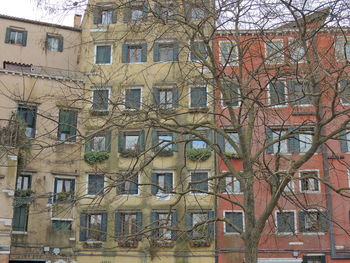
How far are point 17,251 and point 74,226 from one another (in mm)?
3012

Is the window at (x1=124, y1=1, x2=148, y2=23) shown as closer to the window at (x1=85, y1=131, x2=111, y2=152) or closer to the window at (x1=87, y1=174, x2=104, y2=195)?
the window at (x1=85, y1=131, x2=111, y2=152)

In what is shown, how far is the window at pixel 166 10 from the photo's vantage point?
9913mm

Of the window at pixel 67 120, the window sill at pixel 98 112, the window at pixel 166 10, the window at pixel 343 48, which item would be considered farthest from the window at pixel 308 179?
the window at pixel 67 120

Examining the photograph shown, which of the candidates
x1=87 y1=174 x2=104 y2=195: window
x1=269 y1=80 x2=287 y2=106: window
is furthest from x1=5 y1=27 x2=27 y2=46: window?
x1=269 y1=80 x2=287 y2=106: window

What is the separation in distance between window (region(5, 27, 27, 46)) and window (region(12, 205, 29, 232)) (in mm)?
9990

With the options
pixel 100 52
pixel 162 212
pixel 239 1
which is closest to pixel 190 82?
pixel 239 1

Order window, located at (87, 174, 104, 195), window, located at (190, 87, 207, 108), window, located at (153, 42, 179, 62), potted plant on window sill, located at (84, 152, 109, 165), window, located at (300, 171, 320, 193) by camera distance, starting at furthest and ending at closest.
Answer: potted plant on window sill, located at (84, 152, 109, 165) → window, located at (153, 42, 179, 62) → window, located at (190, 87, 207, 108) → window, located at (87, 174, 104, 195) → window, located at (300, 171, 320, 193)

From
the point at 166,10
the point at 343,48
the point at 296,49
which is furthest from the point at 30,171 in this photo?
the point at 343,48

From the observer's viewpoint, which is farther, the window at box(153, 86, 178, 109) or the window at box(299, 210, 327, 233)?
the window at box(299, 210, 327, 233)

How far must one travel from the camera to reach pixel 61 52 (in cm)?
3089

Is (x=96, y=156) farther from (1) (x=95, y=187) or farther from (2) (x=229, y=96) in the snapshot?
(2) (x=229, y=96)

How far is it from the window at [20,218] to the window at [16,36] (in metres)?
9.99

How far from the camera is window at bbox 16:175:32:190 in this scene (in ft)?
86.0

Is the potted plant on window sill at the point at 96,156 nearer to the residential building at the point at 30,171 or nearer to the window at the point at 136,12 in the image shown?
the residential building at the point at 30,171
